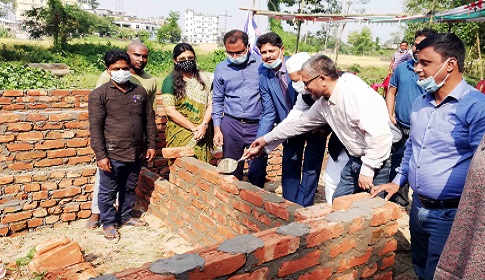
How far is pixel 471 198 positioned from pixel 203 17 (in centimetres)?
14942

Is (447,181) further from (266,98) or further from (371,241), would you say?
(266,98)

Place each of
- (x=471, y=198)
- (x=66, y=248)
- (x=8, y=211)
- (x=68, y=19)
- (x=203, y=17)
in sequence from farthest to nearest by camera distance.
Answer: (x=203, y=17)
(x=68, y=19)
(x=8, y=211)
(x=66, y=248)
(x=471, y=198)

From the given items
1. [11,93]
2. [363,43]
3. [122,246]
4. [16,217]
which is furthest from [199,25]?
[122,246]

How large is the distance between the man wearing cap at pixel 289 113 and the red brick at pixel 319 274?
4.01 feet

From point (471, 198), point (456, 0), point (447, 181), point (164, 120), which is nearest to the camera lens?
point (471, 198)

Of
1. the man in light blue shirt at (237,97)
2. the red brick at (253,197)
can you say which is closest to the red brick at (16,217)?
the man in light blue shirt at (237,97)

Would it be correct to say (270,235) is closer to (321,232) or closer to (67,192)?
(321,232)

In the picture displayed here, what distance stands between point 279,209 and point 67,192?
2682mm

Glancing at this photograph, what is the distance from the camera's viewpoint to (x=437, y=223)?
2.01 m

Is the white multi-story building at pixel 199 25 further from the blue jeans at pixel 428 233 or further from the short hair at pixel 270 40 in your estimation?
the blue jeans at pixel 428 233

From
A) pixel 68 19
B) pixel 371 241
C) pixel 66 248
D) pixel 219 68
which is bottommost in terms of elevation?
pixel 66 248

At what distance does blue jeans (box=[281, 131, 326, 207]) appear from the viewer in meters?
3.26

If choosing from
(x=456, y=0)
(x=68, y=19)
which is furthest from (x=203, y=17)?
(x=456, y=0)

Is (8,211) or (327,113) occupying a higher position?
(327,113)
